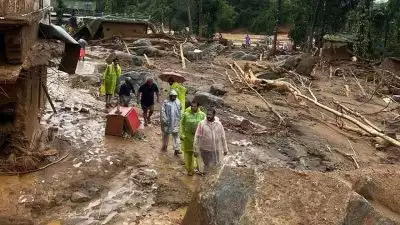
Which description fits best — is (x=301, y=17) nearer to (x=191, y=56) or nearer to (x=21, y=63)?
(x=191, y=56)

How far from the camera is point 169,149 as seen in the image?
1105cm

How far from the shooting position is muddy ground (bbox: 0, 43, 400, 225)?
7668 millimetres

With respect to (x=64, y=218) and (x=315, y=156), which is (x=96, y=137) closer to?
(x=64, y=218)

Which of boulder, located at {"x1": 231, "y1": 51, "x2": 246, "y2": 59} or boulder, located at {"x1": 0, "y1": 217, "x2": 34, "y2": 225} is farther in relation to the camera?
boulder, located at {"x1": 231, "y1": 51, "x2": 246, "y2": 59}

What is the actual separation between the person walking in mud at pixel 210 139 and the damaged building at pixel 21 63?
3065 mm

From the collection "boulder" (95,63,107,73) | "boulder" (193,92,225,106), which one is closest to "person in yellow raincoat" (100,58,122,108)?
"boulder" (193,92,225,106)

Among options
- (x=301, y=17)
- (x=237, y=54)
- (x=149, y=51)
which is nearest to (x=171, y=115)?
(x=149, y=51)

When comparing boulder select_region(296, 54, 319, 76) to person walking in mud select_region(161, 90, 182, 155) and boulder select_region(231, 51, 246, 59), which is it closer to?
boulder select_region(231, 51, 246, 59)

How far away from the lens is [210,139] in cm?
862

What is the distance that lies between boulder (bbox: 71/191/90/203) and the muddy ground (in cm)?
2

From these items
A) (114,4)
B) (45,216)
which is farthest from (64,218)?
(114,4)

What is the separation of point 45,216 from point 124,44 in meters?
22.8

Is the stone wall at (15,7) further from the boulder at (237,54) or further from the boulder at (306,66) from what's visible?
the boulder at (237,54)

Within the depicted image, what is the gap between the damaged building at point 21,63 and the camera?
7594mm
